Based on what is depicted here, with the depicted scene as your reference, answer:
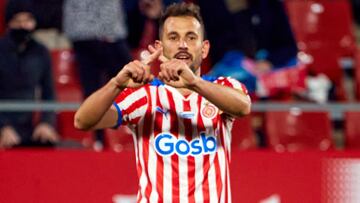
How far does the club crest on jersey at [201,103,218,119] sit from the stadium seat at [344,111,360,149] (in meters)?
3.06

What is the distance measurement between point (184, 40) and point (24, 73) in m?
3.10

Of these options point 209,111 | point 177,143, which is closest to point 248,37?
point 209,111

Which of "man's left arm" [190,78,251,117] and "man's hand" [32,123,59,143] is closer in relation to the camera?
"man's left arm" [190,78,251,117]

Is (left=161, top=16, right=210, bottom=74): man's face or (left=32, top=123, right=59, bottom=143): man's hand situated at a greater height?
(left=161, top=16, right=210, bottom=74): man's face

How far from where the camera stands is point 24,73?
6848 millimetres

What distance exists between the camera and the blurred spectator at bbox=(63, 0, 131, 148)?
275 inches

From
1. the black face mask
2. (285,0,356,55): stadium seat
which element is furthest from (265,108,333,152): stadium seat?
the black face mask

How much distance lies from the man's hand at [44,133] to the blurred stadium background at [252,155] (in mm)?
146

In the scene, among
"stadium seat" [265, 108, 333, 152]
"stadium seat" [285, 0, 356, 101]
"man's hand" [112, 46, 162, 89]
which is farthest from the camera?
"stadium seat" [285, 0, 356, 101]

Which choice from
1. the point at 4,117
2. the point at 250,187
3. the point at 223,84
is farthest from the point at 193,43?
the point at 4,117

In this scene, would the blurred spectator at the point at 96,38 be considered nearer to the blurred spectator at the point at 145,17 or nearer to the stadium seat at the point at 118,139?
the stadium seat at the point at 118,139

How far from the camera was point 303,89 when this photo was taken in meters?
7.62

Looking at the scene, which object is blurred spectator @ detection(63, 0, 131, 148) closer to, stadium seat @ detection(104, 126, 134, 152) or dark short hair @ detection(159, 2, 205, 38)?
stadium seat @ detection(104, 126, 134, 152)

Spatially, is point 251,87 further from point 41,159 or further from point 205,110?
point 205,110
